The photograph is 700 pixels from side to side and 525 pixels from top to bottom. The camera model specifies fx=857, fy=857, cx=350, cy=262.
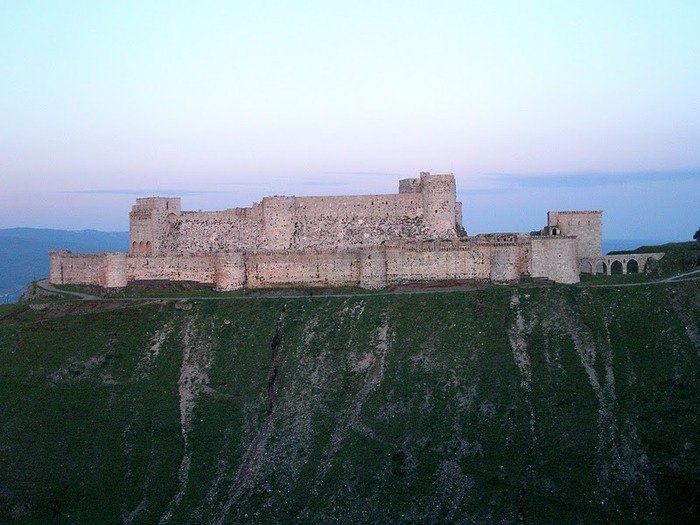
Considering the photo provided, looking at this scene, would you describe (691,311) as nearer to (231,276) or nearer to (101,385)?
(231,276)

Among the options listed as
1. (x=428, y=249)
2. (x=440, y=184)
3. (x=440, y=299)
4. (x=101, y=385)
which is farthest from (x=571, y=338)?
(x=101, y=385)

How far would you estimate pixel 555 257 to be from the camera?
66.7 metres

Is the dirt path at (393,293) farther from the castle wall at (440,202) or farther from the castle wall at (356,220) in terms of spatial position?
the castle wall at (440,202)

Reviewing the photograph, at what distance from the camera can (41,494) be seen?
48.7 meters

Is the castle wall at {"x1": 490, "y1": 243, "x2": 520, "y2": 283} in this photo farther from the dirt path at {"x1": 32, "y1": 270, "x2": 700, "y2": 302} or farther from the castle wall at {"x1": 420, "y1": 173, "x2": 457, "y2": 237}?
the castle wall at {"x1": 420, "y1": 173, "x2": 457, "y2": 237}

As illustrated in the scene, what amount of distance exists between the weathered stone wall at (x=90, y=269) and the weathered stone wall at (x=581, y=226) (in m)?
36.7

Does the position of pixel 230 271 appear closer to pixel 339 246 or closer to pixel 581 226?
pixel 339 246

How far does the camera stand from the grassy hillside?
46.0 metres

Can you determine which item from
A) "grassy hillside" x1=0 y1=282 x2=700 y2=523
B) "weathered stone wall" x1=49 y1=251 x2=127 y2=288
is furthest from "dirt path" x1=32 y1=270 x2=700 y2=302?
"weathered stone wall" x1=49 y1=251 x2=127 y2=288

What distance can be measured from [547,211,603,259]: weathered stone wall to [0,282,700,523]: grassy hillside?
38.3 ft

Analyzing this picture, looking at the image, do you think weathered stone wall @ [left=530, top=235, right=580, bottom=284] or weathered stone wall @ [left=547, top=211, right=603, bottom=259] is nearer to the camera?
weathered stone wall @ [left=530, top=235, right=580, bottom=284]

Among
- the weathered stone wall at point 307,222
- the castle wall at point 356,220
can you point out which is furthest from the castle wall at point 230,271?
the castle wall at point 356,220

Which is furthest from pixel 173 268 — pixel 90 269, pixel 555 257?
pixel 555 257

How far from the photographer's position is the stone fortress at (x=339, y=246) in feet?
222
